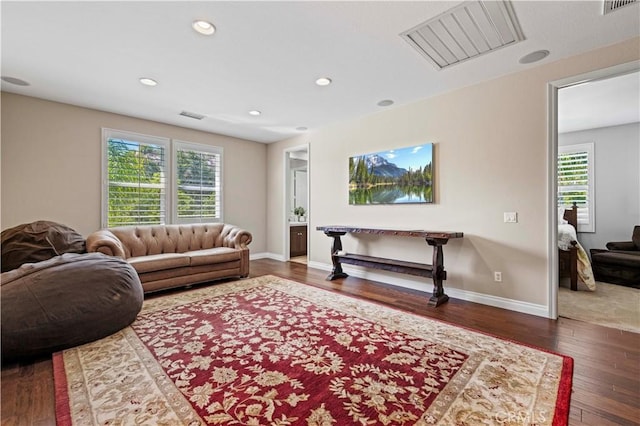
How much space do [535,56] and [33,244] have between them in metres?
5.44

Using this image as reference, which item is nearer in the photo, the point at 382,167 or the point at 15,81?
the point at 15,81

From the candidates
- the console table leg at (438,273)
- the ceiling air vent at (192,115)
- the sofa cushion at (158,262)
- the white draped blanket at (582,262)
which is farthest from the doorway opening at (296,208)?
the white draped blanket at (582,262)

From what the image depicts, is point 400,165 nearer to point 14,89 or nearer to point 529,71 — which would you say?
point 529,71

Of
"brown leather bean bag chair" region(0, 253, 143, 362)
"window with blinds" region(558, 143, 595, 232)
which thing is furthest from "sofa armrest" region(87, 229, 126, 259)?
"window with blinds" region(558, 143, 595, 232)

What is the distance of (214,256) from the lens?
4184 mm

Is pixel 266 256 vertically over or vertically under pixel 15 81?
under

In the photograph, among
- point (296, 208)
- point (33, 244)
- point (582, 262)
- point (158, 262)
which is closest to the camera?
point (33, 244)

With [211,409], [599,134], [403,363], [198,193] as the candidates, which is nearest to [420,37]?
[403,363]

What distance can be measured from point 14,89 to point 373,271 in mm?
5373

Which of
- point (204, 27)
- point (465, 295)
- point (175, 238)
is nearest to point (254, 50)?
point (204, 27)

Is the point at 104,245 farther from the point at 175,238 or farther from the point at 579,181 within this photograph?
the point at 579,181

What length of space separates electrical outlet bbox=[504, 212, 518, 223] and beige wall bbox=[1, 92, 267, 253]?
535cm

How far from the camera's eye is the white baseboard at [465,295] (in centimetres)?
304

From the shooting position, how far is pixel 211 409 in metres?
1.55
